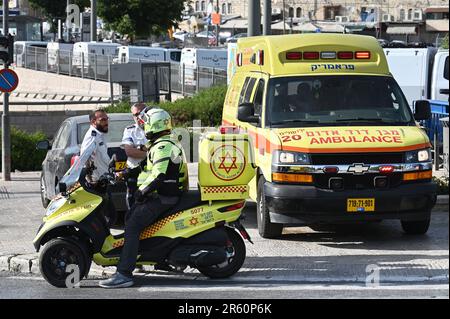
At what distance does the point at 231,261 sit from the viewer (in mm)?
10219

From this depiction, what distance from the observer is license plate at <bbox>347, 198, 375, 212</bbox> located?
11.4m

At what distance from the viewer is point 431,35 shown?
270 ft

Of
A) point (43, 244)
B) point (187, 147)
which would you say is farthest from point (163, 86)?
point (43, 244)

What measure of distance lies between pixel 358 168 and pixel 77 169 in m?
3.09

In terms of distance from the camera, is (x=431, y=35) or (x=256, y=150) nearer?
(x=256, y=150)

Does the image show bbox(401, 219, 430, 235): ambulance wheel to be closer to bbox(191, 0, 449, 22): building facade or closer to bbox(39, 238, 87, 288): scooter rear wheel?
bbox(39, 238, 87, 288): scooter rear wheel

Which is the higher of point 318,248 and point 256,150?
point 256,150

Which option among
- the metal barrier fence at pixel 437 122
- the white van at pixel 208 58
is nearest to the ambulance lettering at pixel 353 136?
the metal barrier fence at pixel 437 122

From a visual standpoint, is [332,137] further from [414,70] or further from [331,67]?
[414,70]

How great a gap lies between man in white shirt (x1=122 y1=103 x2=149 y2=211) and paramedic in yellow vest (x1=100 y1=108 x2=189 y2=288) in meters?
0.57

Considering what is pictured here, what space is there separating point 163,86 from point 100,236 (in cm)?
2414

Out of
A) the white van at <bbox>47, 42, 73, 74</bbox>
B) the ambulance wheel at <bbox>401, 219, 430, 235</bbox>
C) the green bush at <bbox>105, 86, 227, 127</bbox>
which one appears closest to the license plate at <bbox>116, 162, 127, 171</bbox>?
the ambulance wheel at <bbox>401, 219, 430, 235</bbox>

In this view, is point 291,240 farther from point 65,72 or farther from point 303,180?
point 65,72

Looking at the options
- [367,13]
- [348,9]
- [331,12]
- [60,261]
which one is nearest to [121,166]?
[60,261]
